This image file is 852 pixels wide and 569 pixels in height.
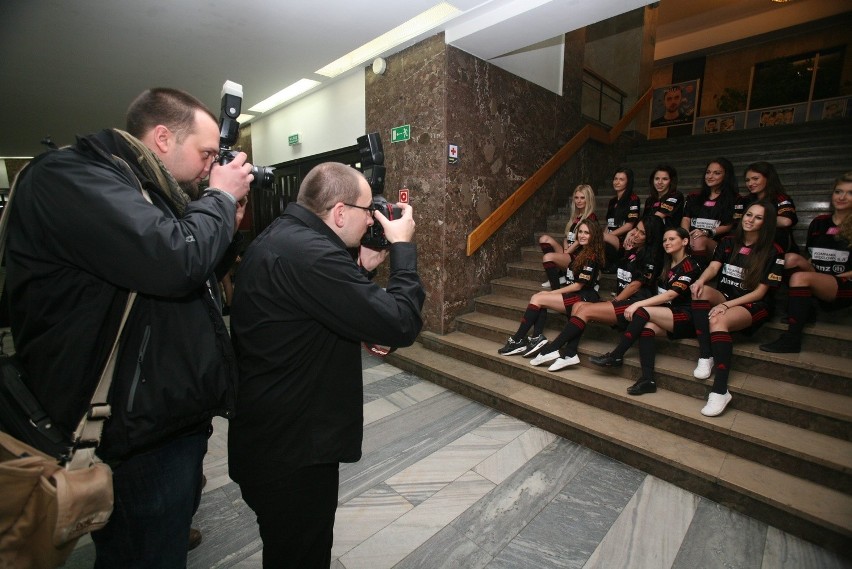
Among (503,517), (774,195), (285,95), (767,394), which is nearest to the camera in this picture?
(503,517)

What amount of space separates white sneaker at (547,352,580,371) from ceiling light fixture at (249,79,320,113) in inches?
186

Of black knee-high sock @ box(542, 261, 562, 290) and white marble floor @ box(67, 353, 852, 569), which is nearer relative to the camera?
white marble floor @ box(67, 353, 852, 569)

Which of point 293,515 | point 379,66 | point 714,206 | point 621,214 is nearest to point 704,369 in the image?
point 714,206

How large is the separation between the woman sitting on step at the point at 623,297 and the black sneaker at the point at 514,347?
127mm

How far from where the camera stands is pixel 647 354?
2924 mm

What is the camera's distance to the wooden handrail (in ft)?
A: 14.4

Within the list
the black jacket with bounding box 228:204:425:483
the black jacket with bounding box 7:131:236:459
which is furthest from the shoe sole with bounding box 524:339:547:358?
the black jacket with bounding box 7:131:236:459

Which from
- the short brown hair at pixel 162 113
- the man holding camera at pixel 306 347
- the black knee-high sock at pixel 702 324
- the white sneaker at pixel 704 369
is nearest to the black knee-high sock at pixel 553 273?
the black knee-high sock at pixel 702 324

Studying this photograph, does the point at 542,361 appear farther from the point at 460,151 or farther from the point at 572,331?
the point at 460,151

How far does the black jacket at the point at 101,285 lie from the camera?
787 millimetres

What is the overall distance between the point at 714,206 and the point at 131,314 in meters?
4.45

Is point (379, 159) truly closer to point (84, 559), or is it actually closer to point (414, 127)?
point (84, 559)

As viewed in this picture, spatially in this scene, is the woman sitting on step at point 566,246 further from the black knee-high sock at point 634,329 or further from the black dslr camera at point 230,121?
the black dslr camera at point 230,121

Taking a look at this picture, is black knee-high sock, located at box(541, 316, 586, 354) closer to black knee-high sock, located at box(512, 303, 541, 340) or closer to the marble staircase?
the marble staircase
